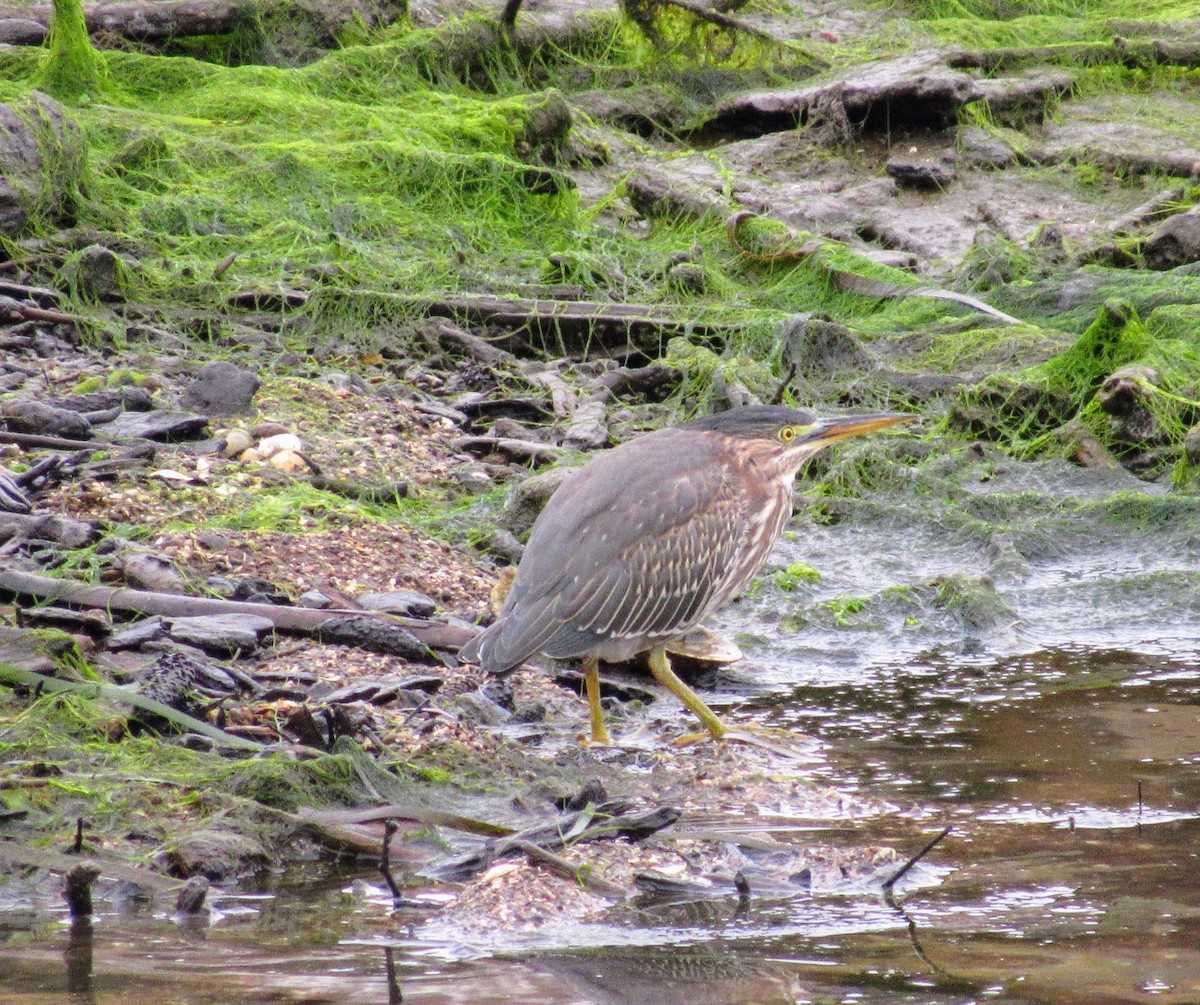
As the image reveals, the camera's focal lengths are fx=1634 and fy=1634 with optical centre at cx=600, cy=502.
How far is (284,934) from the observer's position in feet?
11.5

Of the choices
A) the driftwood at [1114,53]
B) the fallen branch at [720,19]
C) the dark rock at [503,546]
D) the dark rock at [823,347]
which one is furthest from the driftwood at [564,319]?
the driftwood at [1114,53]

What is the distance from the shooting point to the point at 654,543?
549 centimetres

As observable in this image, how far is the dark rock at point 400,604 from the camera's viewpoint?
574 cm

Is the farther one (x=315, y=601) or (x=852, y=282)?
(x=852, y=282)

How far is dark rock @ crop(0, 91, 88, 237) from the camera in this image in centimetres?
868

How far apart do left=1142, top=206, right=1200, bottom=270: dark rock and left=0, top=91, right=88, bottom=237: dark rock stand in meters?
6.35

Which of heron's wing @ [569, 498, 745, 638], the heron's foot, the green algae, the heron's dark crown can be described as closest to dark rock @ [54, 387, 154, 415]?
the heron's dark crown

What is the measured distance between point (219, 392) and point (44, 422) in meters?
0.85

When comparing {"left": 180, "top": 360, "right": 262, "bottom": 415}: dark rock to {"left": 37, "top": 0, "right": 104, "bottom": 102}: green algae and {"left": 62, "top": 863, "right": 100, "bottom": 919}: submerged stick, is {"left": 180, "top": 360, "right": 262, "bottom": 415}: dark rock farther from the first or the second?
{"left": 37, "top": 0, "right": 104, "bottom": 102}: green algae

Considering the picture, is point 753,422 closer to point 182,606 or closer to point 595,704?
point 595,704

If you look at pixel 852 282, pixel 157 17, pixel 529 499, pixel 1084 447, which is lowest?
pixel 1084 447

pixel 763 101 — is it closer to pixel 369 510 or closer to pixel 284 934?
pixel 369 510

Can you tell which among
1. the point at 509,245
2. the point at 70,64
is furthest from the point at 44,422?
the point at 70,64

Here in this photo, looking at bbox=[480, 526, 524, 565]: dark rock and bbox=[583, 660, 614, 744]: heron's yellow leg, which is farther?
bbox=[480, 526, 524, 565]: dark rock
